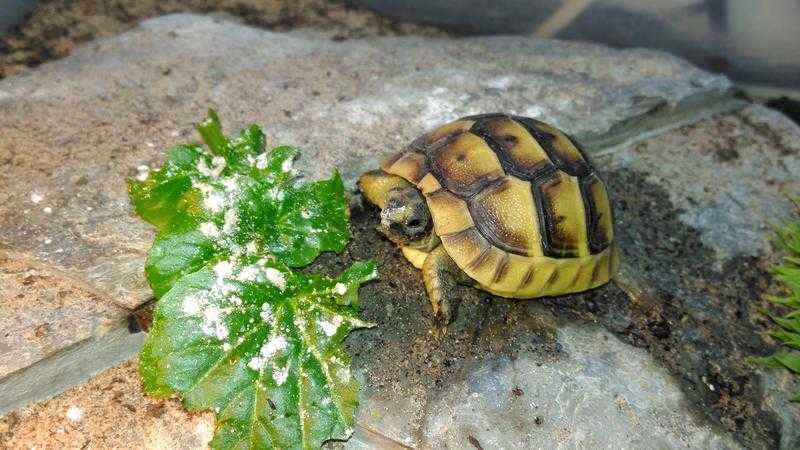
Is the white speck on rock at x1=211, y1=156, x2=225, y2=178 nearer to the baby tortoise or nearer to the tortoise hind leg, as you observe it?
the baby tortoise

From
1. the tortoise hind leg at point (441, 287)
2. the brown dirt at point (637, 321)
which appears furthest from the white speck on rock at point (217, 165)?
the tortoise hind leg at point (441, 287)

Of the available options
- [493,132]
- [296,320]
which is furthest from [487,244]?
[296,320]

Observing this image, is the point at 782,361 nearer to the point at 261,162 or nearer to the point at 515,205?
the point at 515,205

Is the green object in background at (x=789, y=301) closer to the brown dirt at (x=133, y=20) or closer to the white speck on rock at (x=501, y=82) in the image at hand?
the white speck on rock at (x=501, y=82)

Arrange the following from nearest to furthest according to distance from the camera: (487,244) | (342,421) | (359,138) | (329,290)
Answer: (342,421), (329,290), (487,244), (359,138)

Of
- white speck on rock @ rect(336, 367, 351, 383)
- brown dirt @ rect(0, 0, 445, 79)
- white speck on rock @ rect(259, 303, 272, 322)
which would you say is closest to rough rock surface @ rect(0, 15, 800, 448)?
white speck on rock @ rect(336, 367, 351, 383)

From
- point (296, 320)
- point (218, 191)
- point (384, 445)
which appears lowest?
point (384, 445)

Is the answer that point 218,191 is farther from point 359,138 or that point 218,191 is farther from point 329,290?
point 359,138
